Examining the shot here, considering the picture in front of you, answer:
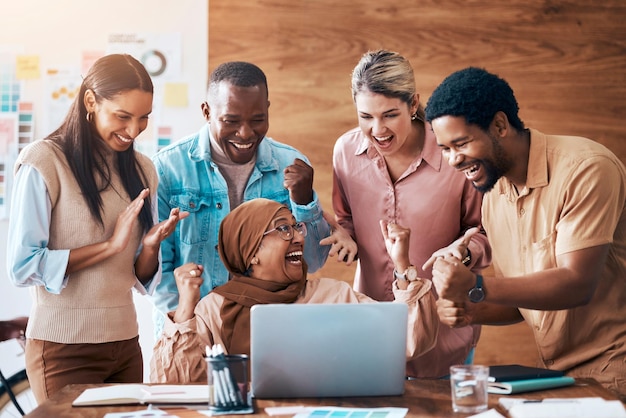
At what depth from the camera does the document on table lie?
1.77m

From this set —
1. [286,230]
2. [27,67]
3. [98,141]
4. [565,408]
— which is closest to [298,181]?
[286,230]

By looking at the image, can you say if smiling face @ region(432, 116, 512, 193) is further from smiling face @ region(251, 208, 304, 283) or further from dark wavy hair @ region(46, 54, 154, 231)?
dark wavy hair @ region(46, 54, 154, 231)

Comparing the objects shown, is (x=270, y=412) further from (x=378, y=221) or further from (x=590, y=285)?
(x=378, y=221)

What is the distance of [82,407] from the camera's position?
1873 mm

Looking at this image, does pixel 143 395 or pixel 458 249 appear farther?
pixel 458 249

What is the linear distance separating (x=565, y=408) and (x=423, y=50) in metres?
2.42

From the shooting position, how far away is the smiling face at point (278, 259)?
245cm

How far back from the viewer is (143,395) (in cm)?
195

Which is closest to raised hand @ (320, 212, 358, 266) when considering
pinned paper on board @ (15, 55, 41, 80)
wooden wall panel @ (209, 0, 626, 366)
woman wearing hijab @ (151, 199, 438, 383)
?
woman wearing hijab @ (151, 199, 438, 383)

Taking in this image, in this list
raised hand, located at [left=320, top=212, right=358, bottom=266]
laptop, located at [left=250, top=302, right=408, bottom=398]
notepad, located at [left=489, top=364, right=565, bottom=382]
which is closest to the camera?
laptop, located at [left=250, top=302, right=408, bottom=398]

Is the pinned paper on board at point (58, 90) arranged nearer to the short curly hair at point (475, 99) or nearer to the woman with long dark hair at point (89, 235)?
the woman with long dark hair at point (89, 235)

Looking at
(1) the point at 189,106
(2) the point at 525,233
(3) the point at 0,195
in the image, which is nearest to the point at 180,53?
(1) the point at 189,106

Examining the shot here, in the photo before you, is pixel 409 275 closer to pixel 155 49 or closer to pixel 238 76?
pixel 238 76

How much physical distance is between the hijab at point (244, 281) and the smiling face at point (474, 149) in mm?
530
